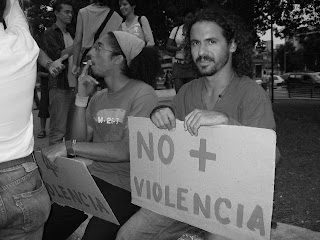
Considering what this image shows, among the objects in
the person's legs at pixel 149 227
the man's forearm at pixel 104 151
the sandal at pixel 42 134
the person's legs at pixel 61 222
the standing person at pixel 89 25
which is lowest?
the sandal at pixel 42 134

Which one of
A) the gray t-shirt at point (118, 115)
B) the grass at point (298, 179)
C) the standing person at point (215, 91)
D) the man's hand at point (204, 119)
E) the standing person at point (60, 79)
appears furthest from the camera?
the standing person at point (60, 79)

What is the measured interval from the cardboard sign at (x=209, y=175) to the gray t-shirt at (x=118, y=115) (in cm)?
34

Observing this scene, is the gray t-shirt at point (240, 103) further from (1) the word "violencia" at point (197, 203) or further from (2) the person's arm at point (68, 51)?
(2) the person's arm at point (68, 51)

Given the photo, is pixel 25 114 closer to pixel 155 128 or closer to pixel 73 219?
pixel 155 128

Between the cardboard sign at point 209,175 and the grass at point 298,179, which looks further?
the grass at point 298,179

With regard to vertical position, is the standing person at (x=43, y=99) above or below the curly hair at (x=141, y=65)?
below

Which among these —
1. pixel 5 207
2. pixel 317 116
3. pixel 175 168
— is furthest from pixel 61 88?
pixel 317 116

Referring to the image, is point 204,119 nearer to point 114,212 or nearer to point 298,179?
point 114,212

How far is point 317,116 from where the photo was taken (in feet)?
36.1

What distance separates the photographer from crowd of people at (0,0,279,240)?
5.93 feet

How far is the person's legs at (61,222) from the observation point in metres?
2.89

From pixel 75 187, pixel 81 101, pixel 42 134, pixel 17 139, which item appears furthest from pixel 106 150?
pixel 42 134

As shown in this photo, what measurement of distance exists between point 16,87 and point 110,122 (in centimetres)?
124

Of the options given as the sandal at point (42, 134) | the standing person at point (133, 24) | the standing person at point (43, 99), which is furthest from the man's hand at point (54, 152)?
the sandal at point (42, 134)
